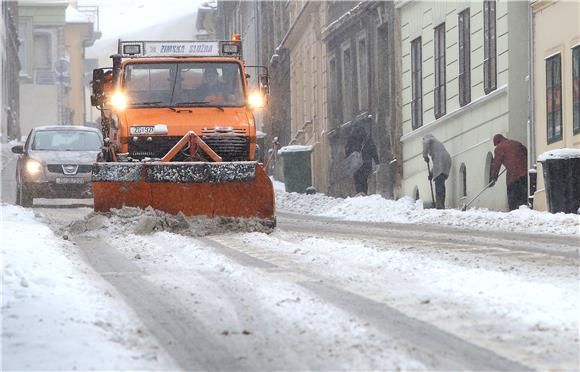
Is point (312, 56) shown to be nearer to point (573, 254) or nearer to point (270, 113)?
point (270, 113)

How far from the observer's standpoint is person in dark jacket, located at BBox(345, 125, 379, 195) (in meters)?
34.4

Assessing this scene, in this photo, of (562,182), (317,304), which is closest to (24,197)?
(562,182)

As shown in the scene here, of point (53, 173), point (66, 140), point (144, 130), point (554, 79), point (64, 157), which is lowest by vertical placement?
point (53, 173)

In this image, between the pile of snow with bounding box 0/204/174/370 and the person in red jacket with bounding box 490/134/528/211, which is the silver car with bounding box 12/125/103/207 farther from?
the pile of snow with bounding box 0/204/174/370

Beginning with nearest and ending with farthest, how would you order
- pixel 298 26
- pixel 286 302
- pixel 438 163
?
1. pixel 286 302
2. pixel 438 163
3. pixel 298 26

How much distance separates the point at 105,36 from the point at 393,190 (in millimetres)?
123902

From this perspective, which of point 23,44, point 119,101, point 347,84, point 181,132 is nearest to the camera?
point 181,132

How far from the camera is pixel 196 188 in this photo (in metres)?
16.8

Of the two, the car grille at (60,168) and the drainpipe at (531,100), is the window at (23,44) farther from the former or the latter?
the drainpipe at (531,100)

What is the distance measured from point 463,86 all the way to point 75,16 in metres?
77.7

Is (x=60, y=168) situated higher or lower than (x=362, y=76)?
lower

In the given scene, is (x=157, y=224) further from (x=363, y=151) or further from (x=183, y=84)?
(x=363, y=151)

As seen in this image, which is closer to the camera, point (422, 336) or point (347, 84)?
point (422, 336)

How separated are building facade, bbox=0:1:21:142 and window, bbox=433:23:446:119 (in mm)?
33748
